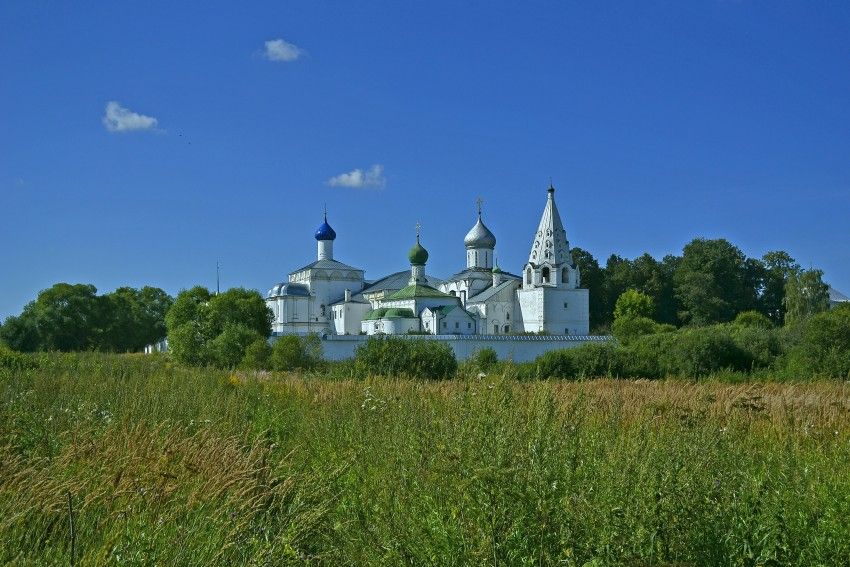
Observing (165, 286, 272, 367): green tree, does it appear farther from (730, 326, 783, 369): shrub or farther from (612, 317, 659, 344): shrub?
(612, 317, 659, 344): shrub

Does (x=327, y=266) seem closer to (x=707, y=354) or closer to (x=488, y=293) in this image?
(x=488, y=293)

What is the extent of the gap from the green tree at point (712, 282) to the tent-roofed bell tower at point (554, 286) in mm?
9278

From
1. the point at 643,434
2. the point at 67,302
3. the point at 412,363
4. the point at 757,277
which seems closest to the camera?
the point at 643,434

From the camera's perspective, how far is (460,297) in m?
70.4

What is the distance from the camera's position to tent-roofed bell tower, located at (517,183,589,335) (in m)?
64.2

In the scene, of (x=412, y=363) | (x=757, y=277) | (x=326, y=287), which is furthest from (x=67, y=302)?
(x=757, y=277)

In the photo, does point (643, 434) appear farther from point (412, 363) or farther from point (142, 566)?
point (412, 363)

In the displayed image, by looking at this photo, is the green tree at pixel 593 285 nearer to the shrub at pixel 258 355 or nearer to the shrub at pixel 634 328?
the shrub at pixel 634 328

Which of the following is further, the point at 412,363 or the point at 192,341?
the point at 192,341

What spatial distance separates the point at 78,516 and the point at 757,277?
72.5 meters

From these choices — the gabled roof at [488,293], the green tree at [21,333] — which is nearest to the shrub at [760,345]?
Answer: the gabled roof at [488,293]

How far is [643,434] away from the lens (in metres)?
7.03

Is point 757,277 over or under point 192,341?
over

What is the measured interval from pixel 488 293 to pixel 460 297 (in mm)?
3225
